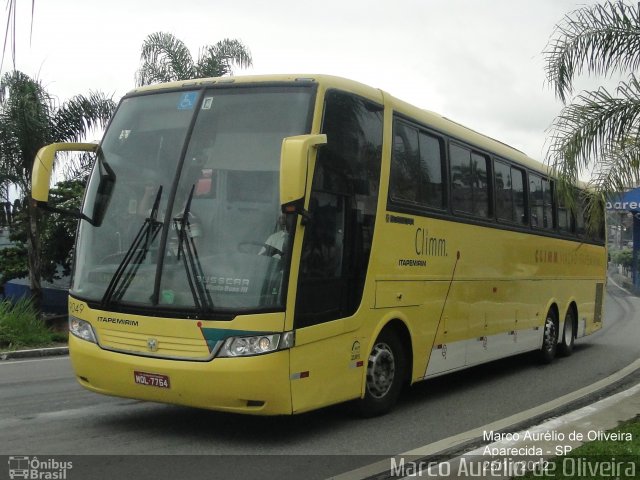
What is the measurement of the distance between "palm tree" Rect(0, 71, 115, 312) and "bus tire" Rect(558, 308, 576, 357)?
36.9ft

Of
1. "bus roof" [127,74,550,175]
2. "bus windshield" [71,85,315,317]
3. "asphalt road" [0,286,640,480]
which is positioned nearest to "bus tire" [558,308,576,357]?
"bus roof" [127,74,550,175]

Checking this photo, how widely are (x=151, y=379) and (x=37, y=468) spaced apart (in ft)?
4.11

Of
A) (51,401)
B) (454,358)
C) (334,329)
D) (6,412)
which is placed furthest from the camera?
(454,358)

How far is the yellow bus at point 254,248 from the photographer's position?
7020 mm

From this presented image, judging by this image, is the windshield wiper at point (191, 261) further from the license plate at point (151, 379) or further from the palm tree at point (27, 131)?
the palm tree at point (27, 131)

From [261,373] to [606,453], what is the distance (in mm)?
2882

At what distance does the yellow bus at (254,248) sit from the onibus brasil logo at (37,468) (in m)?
1.07

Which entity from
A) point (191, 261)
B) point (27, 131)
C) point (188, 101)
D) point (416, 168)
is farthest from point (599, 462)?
point (27, 131)

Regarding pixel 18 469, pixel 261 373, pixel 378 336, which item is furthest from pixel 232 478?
pixel 378 336

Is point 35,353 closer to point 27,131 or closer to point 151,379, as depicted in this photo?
point 27,131

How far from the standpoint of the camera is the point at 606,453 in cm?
656

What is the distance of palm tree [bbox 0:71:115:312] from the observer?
17.6 m

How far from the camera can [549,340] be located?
15.0 metres

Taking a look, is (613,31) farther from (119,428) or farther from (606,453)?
(119,428)
